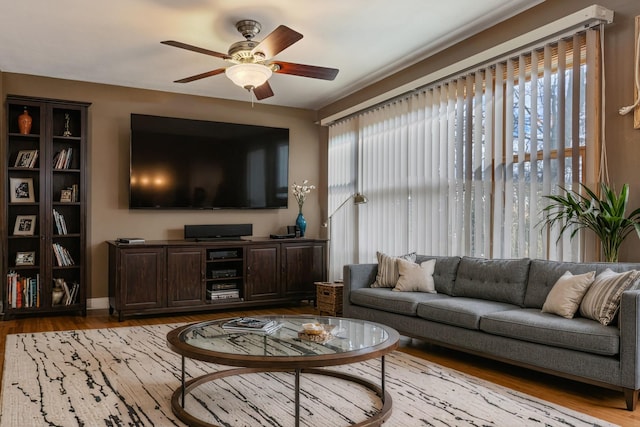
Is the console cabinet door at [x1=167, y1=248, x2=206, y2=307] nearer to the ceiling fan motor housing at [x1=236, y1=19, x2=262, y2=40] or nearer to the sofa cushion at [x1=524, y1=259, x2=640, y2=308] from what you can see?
the ceiling fan motor housing at [x1=236, y1=19, x2=262, y2=40]

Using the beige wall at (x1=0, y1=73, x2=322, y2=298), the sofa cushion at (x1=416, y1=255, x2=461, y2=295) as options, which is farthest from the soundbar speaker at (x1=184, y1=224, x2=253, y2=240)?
the sofa cushion at (x1=416, y1=255, x2=461, y2=295)

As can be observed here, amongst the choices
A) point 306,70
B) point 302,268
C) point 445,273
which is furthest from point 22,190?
point 445,273

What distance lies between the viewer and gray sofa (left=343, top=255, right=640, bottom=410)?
8.93ft

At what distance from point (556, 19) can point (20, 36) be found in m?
4.53

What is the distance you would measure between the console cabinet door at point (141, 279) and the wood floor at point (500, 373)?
19 cm

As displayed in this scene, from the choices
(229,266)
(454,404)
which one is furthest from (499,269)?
(229,266)

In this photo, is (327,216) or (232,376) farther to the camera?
(327,216)

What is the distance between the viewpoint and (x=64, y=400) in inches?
111

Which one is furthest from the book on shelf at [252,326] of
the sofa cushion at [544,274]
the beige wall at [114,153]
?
the beige wall at [114,153]

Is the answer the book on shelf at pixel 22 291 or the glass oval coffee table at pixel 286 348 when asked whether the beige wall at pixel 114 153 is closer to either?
the book on shelf at pixel 22 291

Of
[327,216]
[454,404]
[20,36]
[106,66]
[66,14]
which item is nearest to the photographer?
[454,404]

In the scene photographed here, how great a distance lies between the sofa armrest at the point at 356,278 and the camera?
4699 millimetres

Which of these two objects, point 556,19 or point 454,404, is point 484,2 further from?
point 454,404

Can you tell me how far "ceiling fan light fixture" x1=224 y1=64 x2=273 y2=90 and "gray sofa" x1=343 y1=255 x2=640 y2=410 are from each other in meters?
1.92
